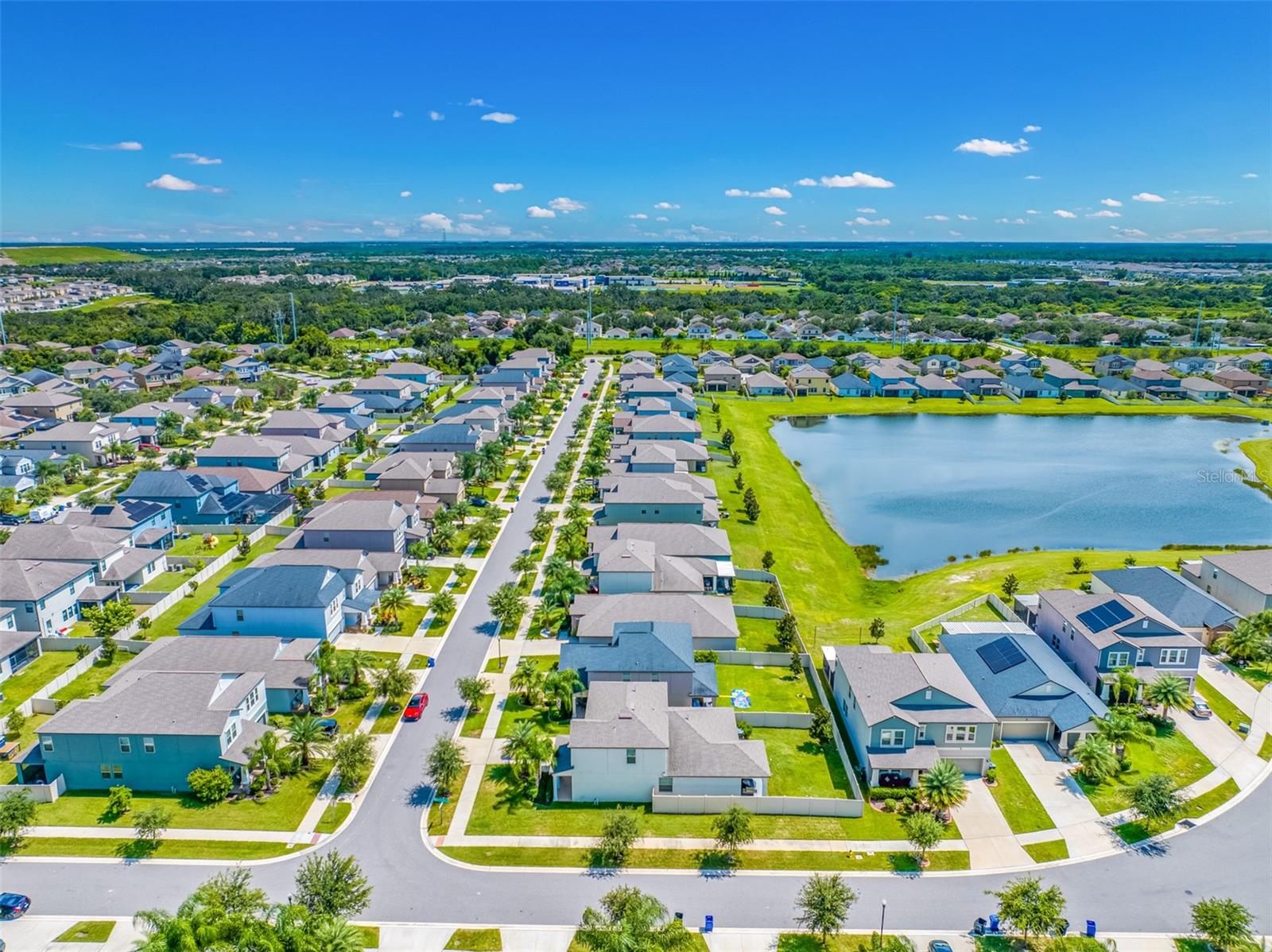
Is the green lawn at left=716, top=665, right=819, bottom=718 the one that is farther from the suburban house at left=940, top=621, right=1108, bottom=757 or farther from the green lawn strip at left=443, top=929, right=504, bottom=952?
the green lawn strip at left=443, top=929, right=504, bottom=952

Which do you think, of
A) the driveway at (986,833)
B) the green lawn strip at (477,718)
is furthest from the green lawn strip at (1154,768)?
the green lawn strip at (477,718)

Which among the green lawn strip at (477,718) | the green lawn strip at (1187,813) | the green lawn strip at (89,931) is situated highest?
the green lawn strip at (477,718)

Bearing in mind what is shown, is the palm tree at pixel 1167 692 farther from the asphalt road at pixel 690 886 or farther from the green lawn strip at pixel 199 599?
the green lawn strip at pixel 199 599

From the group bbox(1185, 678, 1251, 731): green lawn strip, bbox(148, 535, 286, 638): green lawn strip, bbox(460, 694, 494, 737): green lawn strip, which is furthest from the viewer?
bbox(148, 535, 286, 638): green lawn strip

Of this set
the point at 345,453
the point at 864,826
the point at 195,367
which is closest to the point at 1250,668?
the point at 864,826

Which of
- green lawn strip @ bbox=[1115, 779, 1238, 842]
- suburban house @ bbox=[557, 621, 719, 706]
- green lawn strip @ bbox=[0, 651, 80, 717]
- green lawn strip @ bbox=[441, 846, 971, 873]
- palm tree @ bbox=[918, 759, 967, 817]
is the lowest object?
green lawn strip @ bbox=[1115, 779, 1238, 842]

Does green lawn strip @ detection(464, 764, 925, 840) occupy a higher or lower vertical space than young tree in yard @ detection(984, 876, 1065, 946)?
lower

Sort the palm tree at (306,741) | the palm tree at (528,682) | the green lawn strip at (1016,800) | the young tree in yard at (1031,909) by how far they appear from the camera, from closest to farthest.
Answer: the young tree in yard at (1031,909), the green lawn strip at (1016,800), the palm tree at (306,741), the palm tree at (528,682)

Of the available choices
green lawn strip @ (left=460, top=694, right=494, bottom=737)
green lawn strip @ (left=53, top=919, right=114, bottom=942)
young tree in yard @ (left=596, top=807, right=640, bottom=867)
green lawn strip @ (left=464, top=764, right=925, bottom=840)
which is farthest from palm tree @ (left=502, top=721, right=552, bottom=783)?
A: green lawn strip @ (left=53, top=919, right=114, bottom=942)
